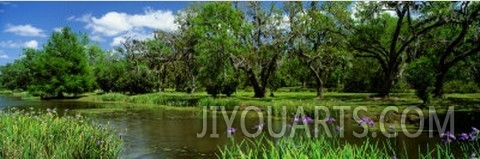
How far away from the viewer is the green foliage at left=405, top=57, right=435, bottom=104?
32719mm

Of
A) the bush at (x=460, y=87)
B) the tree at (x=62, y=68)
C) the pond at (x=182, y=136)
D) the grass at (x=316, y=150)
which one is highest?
the tree at (x=62, y=68)

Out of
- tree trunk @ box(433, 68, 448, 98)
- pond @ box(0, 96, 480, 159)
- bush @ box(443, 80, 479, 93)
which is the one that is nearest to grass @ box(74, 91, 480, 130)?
tree trunk @ box(433, 68, 448, 98)

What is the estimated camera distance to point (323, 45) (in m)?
47.4

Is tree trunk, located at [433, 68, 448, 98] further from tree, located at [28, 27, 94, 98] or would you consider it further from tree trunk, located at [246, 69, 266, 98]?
tree, located at [28, 27, 94, 98]

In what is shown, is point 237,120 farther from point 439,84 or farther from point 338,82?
point 338,82

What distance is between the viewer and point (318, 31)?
47.3m

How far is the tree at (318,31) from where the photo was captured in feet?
150

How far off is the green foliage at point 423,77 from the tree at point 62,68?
42.5 m

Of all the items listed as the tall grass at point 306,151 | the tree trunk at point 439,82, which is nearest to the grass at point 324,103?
the tree trunk at point 439,82

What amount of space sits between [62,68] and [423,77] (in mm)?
46951

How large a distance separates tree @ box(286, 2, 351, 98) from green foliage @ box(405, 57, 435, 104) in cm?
660

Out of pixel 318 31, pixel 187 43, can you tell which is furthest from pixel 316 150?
pixel 187 43

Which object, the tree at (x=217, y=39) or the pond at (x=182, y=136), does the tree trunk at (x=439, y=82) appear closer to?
the pond at (x=182, y=136)

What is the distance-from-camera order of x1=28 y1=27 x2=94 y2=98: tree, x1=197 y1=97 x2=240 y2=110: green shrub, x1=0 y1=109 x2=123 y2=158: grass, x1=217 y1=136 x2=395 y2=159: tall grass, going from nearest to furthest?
x1=217 y1=136 x2=395 y2=159: tall grass → x1=0 y1=109 x2=123 y2=158: grass → x1=197 y1=97 x2=240 y2=110: green shrub → x1=28 y1=27 x2=94 y2=98: tree
